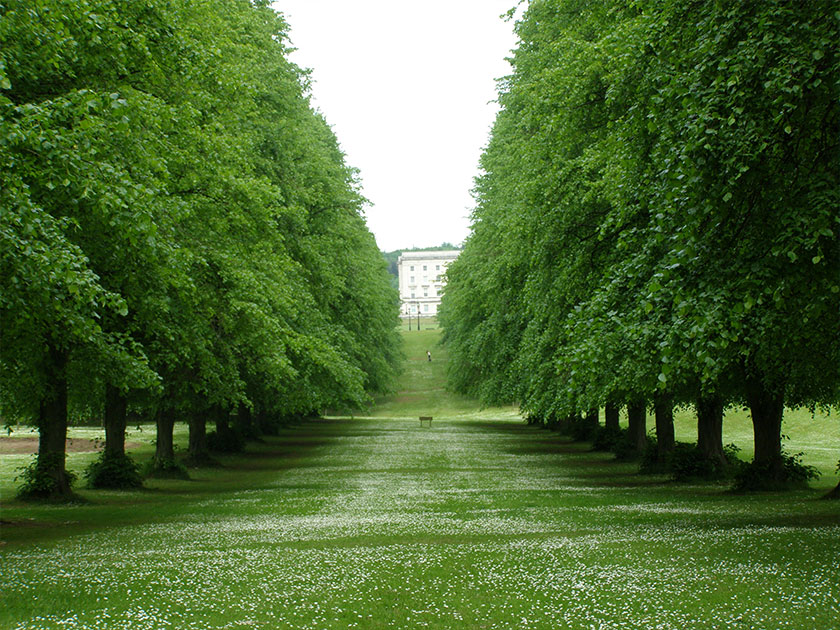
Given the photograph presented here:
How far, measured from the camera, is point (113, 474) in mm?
21875

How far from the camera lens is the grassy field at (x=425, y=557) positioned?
8.98 m

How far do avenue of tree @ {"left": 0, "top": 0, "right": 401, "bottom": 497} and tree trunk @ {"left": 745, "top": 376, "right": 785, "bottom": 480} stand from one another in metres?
10.9

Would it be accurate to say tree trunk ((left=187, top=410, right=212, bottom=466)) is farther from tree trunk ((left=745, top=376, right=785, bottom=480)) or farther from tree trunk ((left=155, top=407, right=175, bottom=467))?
tree trunk ((left=745, top=376, right=785, bottom=480))

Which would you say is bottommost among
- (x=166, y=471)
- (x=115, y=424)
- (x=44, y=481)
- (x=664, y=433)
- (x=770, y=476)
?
(x=166, y=471)

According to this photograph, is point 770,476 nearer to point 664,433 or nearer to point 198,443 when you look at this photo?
point 664,433

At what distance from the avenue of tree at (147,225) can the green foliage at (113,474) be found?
0.18ft

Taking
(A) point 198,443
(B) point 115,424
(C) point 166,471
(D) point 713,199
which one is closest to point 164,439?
(C) point 166,471

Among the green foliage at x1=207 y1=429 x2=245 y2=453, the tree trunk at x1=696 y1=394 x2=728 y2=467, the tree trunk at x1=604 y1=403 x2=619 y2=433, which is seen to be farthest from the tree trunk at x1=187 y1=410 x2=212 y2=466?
the tree trunk at x1=604 y1=403 x2=619 y2=433

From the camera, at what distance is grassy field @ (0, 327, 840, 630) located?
8.98 meters

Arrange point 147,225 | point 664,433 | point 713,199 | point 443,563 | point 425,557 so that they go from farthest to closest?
point 664,433 → point 425,557 → point 443,563 → point 147,225 → point 713,199

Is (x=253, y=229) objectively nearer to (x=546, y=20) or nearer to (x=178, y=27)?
(x=178, y=27)

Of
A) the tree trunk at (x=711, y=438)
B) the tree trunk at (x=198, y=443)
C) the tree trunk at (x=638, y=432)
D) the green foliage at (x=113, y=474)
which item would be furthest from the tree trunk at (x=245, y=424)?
the tree trunk at (x=711, y=438)

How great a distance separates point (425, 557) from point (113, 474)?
12803 millimetres

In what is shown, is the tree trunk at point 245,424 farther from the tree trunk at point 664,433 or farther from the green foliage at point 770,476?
the green foliage at point 770,476
